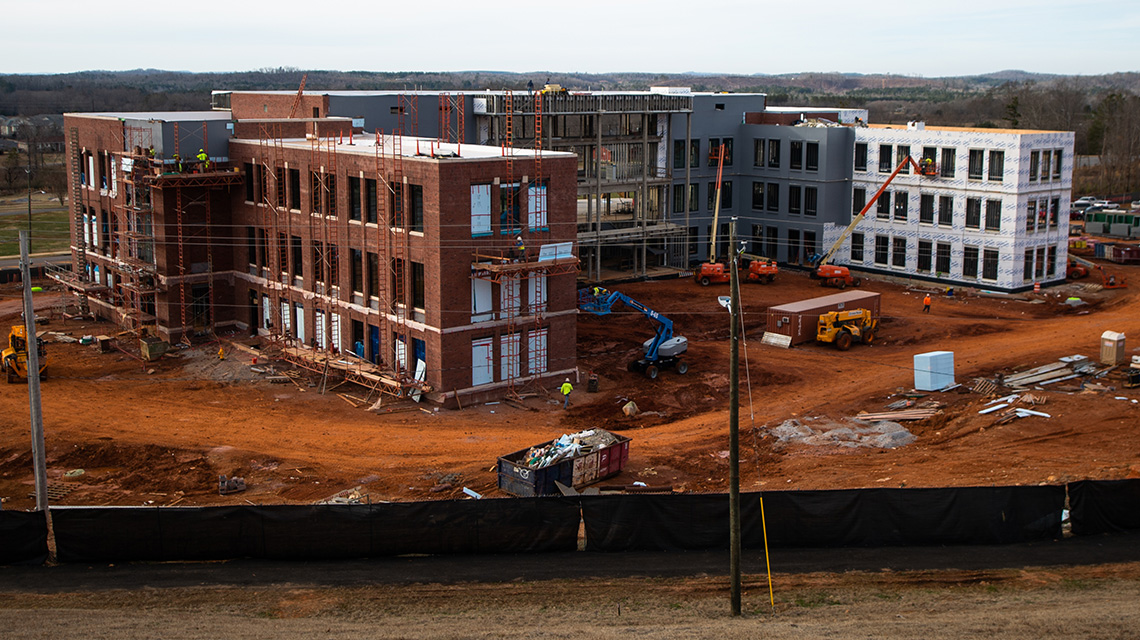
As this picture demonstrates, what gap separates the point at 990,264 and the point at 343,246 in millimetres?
38851

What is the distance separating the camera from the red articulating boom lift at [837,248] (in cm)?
6575

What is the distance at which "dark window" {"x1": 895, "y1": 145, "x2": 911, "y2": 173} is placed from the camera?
67231 mm

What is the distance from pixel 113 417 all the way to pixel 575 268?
18538 millimetres

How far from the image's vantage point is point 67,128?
58.3 meters

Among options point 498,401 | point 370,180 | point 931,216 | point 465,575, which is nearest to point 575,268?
point 498,401

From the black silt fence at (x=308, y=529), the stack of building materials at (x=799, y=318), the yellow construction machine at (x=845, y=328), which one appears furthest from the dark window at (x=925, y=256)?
the black silt fence at (x=308, y=529)

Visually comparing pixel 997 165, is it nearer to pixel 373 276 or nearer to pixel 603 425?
pixel 603 425

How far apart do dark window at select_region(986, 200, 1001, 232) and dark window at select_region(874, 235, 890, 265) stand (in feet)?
22.6

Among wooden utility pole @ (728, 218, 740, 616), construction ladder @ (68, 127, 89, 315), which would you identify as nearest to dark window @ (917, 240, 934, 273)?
wooden utility pole @ (728, 218, 740, 616)

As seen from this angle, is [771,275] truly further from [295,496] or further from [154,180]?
[295,496]

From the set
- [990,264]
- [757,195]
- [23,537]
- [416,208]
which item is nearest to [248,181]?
[416,208]

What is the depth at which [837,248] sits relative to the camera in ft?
227

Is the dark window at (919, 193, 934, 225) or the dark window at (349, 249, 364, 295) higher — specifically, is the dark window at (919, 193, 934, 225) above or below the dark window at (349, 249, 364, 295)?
above

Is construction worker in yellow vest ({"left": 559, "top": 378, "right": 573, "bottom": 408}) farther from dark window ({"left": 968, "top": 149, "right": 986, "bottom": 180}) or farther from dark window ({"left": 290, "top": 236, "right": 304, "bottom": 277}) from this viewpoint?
dark window ({"left": 968, "top": 149, "right": 986, "bottom": 180})
